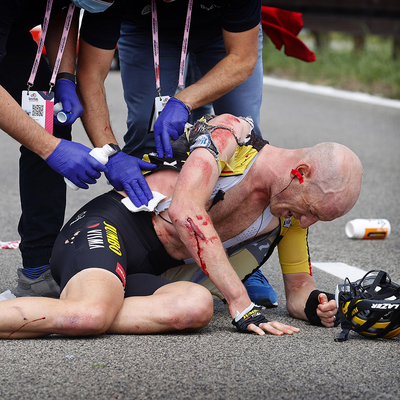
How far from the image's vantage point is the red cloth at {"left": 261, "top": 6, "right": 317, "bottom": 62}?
4859 millimetres

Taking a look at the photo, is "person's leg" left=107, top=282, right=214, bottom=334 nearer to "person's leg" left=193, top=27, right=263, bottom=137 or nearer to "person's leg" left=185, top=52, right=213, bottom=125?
"person's leg" left=193, top=27, right=263, bottom=137

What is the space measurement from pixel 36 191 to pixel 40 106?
17.1 inches

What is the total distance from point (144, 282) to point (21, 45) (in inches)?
50.4

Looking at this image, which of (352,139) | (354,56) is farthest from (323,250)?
(354,56)

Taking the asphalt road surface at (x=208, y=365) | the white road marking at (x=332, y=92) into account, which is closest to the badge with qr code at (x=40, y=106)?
the asphalt road surface at (x=208, y=365)

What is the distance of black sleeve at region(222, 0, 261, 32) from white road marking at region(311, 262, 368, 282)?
1.38 m

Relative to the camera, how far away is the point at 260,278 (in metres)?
3.31

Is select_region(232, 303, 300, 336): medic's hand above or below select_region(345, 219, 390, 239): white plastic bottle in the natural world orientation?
above

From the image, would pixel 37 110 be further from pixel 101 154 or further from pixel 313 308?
pixel 313 308

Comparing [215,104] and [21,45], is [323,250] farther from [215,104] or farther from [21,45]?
[21,45]

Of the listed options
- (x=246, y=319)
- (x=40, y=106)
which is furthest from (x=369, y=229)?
(x=40, y=106)

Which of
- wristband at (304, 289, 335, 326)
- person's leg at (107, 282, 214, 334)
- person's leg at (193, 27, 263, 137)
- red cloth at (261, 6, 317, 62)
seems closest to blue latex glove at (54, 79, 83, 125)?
person's leg at (193, 27, 263, 137)

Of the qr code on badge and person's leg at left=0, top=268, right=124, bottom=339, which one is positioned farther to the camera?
the qr code on badge

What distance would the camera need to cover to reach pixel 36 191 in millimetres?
3266
